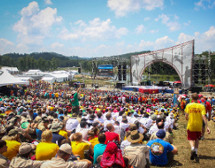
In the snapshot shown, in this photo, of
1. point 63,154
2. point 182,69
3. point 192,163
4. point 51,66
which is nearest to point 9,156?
point 63,154

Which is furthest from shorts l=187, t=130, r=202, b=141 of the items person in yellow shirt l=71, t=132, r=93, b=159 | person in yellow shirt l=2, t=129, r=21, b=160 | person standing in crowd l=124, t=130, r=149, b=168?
person in yellow shirt l=2, t=129, r=21, b=160

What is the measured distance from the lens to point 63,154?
2738 mm

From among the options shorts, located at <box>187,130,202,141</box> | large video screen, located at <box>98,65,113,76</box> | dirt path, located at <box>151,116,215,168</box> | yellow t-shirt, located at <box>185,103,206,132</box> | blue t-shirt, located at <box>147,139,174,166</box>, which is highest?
large video screen, located at <box>98,65,113,76</box>

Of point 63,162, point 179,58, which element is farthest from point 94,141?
point 179,58

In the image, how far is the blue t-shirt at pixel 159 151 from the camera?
3.61 meters

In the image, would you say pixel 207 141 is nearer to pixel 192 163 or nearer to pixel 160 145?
pixel 192 163

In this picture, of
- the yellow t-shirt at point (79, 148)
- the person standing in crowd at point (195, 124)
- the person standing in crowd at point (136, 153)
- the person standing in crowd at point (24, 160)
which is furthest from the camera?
the person standing in crowd at point (195, 124)

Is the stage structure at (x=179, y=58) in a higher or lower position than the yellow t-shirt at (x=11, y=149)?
higher

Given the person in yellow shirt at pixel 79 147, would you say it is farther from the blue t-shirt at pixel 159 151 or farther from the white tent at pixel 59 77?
the white tent at pixel 59 77

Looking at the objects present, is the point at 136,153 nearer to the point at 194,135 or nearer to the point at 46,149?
the point at 194,135

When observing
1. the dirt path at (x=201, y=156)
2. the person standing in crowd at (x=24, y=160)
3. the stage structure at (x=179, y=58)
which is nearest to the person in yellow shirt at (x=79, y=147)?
the person standing in crowd at (x=24, y=160)

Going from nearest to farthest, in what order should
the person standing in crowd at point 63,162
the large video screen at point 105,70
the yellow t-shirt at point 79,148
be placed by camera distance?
the person standing in crowd at point 63,162 < the yellow t-shirt at point 79,148 < the large video screen at point 105,70

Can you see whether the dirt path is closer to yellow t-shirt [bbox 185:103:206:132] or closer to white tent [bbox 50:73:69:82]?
yellow t-shirt [bbox 185:103:206:132]

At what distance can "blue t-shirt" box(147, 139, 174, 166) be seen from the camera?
142 inches
